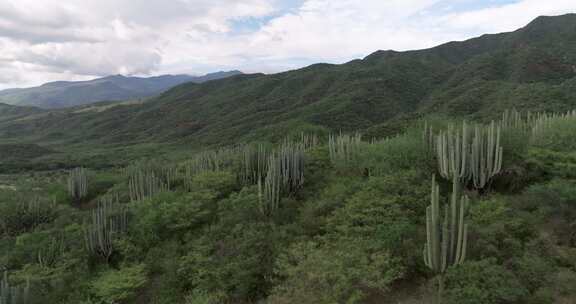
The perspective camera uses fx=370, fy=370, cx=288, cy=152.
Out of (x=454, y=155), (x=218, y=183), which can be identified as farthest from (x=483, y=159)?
(x=218, y=183)

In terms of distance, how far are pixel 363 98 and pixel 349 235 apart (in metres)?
59.2

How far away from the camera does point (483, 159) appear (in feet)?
44.4

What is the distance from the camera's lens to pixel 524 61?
6494 cm

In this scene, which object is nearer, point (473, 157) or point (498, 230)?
point (498, 230)

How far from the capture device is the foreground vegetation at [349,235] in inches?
373

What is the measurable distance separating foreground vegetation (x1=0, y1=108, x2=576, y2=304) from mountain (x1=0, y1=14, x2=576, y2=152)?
879 inches

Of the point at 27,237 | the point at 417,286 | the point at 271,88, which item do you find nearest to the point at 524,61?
the point at 271,88

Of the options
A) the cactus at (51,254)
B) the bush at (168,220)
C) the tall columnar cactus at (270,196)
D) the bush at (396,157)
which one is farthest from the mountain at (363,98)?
the cactus at (51,254)

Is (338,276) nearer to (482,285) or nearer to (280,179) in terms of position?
(482,285)

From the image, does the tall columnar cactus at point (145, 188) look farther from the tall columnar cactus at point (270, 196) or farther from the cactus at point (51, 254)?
the tall columnar cactus at point (270, 196)

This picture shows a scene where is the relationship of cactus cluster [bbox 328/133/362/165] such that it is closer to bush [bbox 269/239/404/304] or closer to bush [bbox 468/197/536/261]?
bush [bbox 468/197/536/261]

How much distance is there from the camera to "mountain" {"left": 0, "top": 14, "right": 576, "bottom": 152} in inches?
1982

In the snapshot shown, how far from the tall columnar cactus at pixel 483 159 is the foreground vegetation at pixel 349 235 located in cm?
5

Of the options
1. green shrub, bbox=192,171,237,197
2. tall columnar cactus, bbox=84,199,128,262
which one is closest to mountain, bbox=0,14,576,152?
green shrub, bbox=192,171,237,197
